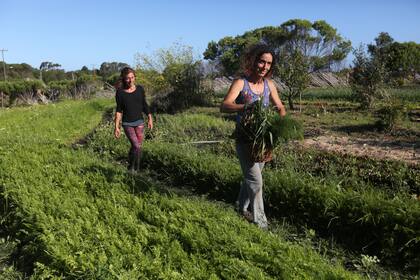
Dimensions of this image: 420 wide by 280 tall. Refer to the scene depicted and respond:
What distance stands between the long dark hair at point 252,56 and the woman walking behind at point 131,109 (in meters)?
2.63

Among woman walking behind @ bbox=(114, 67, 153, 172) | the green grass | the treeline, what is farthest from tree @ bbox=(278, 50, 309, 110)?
the green grass

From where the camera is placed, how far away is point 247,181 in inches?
175

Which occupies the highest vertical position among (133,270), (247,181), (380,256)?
(247,181)

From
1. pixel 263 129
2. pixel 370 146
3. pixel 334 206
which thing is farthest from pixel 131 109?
pixel 370 146

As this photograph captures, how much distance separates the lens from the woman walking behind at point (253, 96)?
4.21m

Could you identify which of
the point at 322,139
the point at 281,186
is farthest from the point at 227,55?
the point at 281,186

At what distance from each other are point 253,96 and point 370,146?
3.88 m

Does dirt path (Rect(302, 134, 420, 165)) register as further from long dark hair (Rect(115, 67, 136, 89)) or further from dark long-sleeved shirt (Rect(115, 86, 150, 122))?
long dark hair (Rect(115, 67, 136, 89))

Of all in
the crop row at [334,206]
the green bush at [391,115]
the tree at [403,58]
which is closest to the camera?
the crop row at [334,206]

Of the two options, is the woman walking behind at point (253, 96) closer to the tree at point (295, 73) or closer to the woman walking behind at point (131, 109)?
the woman walking behind at point (131, 109)

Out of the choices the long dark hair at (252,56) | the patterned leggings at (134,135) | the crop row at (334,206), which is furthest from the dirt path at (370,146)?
the long dark hair at (252,56)

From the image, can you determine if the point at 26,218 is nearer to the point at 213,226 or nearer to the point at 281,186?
the point at 213,226

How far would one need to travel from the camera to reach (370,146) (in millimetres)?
7410

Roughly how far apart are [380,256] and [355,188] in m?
1.07
